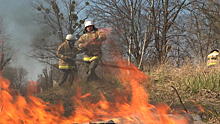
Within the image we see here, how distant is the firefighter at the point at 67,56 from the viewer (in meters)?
5.14

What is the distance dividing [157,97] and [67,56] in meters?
2.72

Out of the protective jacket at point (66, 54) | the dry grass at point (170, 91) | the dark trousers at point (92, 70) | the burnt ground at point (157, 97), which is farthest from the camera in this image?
the dark trousers at point (92, 70)

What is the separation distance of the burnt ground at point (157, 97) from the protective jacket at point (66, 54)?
610 millimetres

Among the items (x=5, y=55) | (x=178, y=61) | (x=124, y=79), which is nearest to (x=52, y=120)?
(x=5, y=55)

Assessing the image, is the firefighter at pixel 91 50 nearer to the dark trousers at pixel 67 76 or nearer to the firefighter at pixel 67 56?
the firefighter at pixel 67 56

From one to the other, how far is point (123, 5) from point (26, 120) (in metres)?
8.48

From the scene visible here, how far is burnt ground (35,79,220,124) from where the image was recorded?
3.55m

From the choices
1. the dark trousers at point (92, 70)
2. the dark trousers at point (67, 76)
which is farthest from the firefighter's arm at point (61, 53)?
the dark trousers at point (92, 70)

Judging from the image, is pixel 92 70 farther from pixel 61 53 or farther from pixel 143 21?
pixel 143 21

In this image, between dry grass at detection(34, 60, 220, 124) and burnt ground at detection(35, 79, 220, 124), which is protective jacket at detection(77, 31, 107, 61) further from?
burnt ground at detection(35, 79, 220, 124)

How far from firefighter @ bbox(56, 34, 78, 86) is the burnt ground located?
35cm

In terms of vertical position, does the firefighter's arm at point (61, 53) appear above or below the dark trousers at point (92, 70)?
above

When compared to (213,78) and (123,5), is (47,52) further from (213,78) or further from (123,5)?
(123,5)

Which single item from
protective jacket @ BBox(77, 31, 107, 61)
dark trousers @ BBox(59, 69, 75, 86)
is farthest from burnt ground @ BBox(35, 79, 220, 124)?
protective jacket @ BBox(77, 31, 107, 61)
